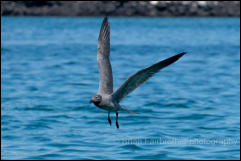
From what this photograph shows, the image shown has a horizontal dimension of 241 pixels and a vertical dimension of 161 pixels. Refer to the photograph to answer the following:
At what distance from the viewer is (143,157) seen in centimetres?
1271

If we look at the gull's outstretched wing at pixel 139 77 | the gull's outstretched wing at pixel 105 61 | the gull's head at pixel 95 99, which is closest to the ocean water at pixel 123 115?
the gull's outstretched wing at pixel 105 61

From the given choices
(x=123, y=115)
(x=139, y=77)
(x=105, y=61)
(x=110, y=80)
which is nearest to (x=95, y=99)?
(x=139, y=77)

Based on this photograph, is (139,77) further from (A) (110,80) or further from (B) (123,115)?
(B) (123,115)

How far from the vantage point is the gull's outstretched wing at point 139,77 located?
6988 mm

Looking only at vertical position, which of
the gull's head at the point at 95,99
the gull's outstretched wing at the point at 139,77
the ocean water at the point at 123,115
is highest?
the gull's outstretched wing at the point at 139,77

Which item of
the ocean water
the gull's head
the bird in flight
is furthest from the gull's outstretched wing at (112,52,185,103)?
the ocean water

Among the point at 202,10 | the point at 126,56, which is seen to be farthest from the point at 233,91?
the point at 202,10

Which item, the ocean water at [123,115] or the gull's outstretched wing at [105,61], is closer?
the gull's outstretched wing at [105,61]

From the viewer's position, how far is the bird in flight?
7.14 meters

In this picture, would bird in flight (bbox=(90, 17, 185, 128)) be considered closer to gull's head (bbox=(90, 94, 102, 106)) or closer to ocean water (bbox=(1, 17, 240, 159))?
gull's head (bbox=(90, 94, 102, 106))

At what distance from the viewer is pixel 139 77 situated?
7.44 m

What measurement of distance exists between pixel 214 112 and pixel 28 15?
114m

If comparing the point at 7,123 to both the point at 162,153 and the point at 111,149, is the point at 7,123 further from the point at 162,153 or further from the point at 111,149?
the point at 162,153

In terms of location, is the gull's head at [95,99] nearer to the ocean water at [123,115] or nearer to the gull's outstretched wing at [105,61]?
the gull's outstretched wing at [105,61]
